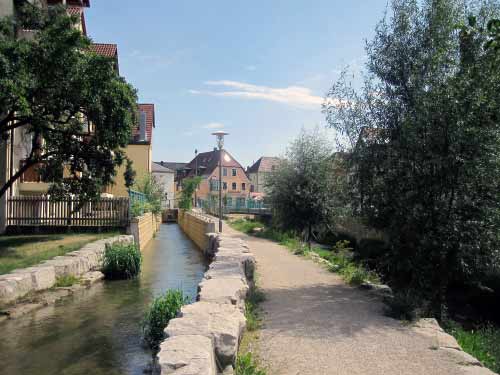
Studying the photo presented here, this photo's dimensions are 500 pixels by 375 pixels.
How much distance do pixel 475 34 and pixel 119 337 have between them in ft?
29.1

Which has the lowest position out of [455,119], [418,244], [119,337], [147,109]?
[119,337]

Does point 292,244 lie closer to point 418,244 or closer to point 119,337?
point 418,244

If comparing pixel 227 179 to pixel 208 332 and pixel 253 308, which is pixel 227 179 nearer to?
pixel 253 308

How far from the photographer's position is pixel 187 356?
167 inches

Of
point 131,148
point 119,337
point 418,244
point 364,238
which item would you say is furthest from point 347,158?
point 131,148

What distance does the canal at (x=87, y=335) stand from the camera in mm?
6977

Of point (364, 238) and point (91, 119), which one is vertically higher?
point (91, 119)

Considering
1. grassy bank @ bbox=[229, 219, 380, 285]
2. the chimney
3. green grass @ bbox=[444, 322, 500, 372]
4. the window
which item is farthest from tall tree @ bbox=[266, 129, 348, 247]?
the window

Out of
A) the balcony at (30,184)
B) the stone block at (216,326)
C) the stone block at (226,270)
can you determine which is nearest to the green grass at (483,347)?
Answer: the stone block at (216,326)

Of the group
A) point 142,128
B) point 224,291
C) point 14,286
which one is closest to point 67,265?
point 14,286

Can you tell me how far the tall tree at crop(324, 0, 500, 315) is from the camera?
8.53 meters

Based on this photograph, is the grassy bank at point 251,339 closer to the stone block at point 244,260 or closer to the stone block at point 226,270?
the stone block at point 226,270

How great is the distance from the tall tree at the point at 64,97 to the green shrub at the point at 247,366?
9510mm

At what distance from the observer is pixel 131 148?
44844 mm
